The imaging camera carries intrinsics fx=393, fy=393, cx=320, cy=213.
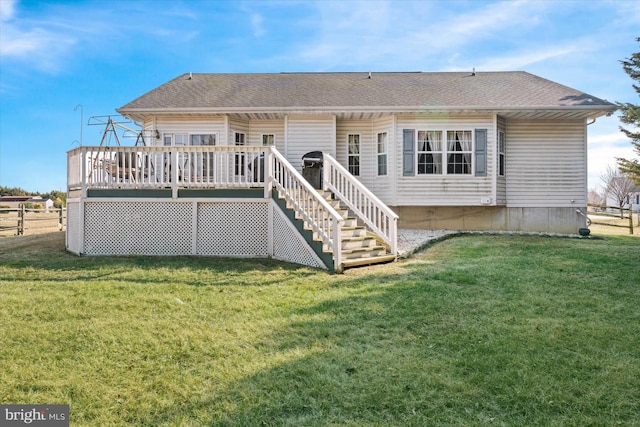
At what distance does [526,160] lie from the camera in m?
12.6

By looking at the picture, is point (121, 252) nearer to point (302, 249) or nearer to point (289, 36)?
point (302, 249)

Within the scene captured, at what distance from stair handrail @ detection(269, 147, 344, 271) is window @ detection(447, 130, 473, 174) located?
→ 5.81 m

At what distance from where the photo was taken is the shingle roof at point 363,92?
38.8 feet

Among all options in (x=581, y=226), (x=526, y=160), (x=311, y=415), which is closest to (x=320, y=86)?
(x=526, y=160)

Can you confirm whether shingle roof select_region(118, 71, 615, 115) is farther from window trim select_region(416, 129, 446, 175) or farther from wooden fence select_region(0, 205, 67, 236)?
wooden fence select_region(0, 205, 67, 236)

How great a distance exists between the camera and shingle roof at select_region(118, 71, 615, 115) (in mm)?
11836

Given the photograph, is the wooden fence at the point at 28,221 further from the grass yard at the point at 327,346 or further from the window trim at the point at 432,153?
the window trim at the point at 432,153

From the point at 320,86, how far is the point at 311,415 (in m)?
12.7

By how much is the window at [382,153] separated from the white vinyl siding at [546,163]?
156 inches

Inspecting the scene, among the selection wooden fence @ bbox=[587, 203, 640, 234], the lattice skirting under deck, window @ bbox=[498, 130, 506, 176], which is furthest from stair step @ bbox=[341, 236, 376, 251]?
wooden fence @ bbox=[587, 203, 640, 234]

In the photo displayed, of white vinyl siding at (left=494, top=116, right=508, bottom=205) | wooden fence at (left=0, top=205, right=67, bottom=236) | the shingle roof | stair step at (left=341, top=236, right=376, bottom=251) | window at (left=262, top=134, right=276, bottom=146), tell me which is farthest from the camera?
wooden fence at (left=0, top=205, right=67, bottom=236)

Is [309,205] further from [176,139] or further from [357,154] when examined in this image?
[176,139]

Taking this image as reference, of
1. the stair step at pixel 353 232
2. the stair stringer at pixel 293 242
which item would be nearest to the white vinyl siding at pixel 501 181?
the stair step at pixel 353 232

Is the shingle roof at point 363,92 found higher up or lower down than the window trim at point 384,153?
higher up
